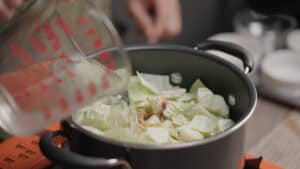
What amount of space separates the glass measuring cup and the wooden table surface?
14.2 inches

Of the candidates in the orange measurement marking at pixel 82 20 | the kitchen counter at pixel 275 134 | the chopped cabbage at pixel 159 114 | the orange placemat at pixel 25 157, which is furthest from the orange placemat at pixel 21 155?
the kitchen counter at pixel 275 134

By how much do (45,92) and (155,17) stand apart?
14.8 inches

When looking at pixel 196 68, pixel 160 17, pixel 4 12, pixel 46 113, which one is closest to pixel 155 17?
pixel 160 17

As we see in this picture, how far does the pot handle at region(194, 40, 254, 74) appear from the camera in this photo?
0.70m

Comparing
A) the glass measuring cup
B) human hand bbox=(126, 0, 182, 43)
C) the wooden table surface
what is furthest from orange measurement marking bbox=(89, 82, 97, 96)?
the wooden table surface

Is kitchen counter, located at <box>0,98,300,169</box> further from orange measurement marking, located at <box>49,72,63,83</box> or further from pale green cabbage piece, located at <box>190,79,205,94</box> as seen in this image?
orange measurement marking, located at <box>49,72,63,83</box>

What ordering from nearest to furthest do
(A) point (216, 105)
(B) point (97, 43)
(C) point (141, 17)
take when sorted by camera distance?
(B) point (97, 43)
(A) point (216, 105)
(C) point (141, 17)

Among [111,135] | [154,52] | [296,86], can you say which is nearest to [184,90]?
[154,52]

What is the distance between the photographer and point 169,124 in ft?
2.19

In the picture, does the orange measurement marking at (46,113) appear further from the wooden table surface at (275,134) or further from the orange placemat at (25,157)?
the wooden table surface at (275,134)

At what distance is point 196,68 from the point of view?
0.74 m

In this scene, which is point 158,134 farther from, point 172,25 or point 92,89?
point 172,25

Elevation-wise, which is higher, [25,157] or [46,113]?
[46,113]

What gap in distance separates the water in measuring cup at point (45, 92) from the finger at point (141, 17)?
0.26 m
